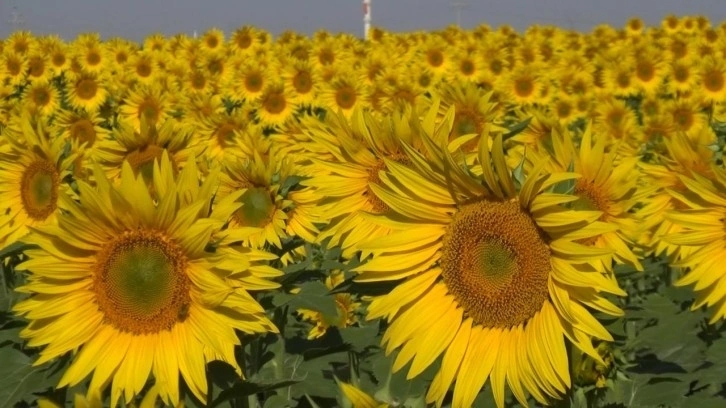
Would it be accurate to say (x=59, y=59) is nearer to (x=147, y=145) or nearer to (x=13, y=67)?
(x=13, y=67)

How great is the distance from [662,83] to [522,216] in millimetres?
12518

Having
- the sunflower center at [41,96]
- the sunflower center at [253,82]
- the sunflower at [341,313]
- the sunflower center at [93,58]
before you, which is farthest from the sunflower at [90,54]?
the sunflower at [341,313]

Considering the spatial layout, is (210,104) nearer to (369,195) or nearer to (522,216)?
(369,195)

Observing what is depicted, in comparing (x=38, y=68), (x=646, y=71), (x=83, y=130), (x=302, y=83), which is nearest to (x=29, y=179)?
(x=83, y=130)

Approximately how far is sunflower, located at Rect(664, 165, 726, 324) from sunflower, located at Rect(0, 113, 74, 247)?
2621 millimetres

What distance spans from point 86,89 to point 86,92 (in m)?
0.04

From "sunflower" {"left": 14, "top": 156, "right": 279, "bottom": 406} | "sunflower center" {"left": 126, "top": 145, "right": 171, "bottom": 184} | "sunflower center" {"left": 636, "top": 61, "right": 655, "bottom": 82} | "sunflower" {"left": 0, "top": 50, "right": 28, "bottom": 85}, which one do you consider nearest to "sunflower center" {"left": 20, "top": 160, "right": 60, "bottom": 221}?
"sunflower center" {"left": 126, "top": 145, "right": 171, "bottom": 184}

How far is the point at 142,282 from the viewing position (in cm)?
264

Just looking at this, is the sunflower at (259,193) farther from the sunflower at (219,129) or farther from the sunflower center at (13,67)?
the sunflower center at (13,67)

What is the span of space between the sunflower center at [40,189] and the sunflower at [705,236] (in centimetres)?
267

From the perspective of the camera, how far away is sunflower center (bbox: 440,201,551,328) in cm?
238

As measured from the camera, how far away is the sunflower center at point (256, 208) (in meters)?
4.65

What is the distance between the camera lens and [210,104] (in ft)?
31.3

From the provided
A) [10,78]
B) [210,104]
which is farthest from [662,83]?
[10,78]
